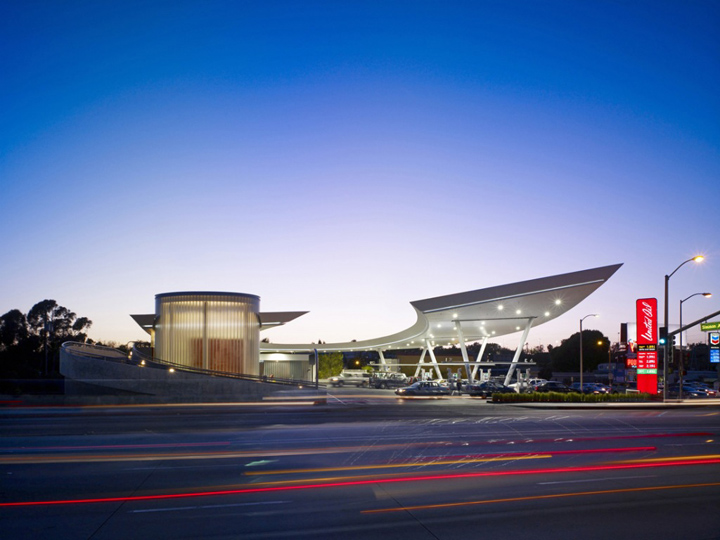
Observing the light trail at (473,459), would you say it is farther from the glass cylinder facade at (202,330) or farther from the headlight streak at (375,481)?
the glass cylinder facade at (202,330)

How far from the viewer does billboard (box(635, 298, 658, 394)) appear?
4641cm

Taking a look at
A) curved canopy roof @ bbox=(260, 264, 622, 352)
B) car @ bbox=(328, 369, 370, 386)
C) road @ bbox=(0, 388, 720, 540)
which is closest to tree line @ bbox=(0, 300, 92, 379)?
car @ bbox=(328, 369, 370, 386)

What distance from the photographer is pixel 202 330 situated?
44500mm

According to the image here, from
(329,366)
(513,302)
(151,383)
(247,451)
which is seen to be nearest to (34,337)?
(329,366)

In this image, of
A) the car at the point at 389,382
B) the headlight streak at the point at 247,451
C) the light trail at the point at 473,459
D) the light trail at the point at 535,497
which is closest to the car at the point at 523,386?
the car at the point at 389,382

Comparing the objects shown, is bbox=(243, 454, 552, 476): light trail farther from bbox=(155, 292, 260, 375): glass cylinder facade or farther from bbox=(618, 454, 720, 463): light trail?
bbox=(155, 292, 260, 375): glass cylinder facade

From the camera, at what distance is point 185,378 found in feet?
129

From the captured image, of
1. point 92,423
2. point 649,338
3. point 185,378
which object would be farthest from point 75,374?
point 649,338

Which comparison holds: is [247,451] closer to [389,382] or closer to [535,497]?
[535,497]

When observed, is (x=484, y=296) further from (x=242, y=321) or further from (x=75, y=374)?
(x=75, y=374)

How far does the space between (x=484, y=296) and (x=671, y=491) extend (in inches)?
1330

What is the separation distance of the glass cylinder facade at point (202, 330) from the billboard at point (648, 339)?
94.6 ft

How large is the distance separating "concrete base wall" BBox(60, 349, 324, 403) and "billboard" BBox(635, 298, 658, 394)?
24.8m

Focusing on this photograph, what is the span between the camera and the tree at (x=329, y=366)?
9229 cm
